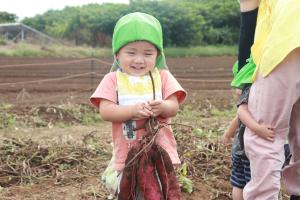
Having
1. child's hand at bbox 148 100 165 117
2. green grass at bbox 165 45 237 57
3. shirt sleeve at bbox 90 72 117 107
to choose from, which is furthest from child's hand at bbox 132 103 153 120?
green grass at bbox 165 45 237 57

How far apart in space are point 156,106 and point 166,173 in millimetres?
311

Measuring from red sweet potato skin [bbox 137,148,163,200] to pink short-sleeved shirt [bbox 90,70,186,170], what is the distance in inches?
4.9

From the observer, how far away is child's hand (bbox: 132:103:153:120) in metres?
2.09

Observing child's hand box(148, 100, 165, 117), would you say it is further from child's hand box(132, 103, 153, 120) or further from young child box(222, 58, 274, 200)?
young child box(222, 58, 274, 200)

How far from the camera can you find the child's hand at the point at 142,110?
209cm

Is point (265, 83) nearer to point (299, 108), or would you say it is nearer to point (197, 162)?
point (299, 108)

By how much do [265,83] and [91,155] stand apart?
2944mm

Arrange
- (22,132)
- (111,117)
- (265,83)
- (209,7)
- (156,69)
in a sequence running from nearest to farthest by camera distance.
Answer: (265,83), (111,117), (156,69), (22,132), (209,7)

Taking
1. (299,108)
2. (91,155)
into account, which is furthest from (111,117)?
(91,155)

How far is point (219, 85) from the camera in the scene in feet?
45.9

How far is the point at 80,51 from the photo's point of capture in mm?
29391

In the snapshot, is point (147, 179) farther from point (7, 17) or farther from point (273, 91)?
point (7, 17)

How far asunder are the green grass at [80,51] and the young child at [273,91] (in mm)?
24909

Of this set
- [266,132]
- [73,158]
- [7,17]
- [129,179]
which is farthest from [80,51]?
[266,132]
